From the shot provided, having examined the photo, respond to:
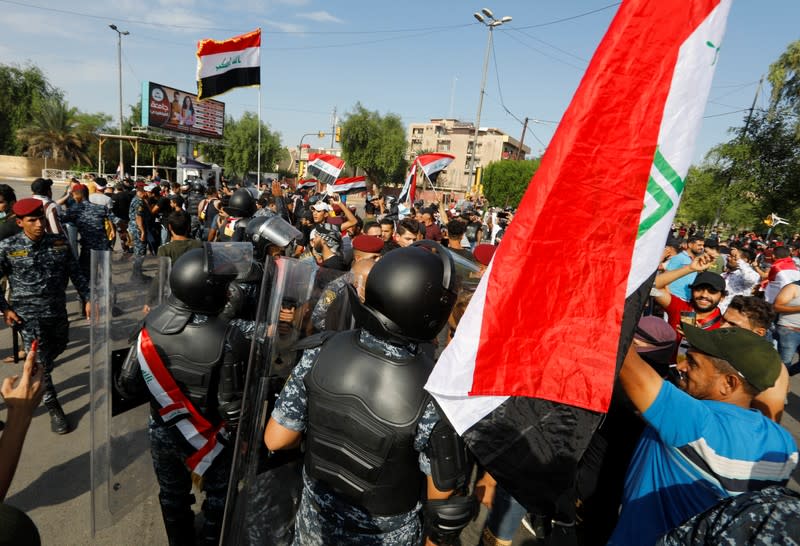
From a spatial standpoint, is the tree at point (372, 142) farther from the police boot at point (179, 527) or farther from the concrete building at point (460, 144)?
the police boot at point (179, 527)

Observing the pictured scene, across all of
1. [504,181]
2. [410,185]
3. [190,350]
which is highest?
[504,181]

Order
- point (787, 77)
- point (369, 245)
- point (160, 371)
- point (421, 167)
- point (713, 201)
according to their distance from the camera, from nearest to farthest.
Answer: point (160, 371) < point (369, 245) < point (421, 167) < point (787, 77) < point (713, 201)

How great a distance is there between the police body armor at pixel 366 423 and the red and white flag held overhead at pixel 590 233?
0.33 meters

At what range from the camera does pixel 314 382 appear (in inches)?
68.7

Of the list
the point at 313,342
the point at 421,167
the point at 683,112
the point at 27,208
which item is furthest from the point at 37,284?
the point at 421,167

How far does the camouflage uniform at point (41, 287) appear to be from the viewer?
394cm

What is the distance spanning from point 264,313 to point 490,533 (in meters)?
2.16

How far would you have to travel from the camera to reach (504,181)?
51.4 meters

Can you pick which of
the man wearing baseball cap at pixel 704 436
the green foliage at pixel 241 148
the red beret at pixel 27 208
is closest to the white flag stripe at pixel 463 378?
the man wearing baseball cap at pixel 704 436

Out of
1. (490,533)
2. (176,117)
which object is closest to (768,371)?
(490,533)

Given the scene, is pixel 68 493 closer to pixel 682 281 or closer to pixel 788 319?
pixel 682 281

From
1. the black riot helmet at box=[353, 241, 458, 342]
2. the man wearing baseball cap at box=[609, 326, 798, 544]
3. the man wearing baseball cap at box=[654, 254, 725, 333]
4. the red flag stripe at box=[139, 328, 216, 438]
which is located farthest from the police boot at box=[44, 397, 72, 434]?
the man wearing baseball cap at box=[654, 254, 725, 333]

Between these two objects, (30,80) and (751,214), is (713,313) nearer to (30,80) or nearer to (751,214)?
(751,214)

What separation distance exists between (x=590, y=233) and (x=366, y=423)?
3.46 feet
